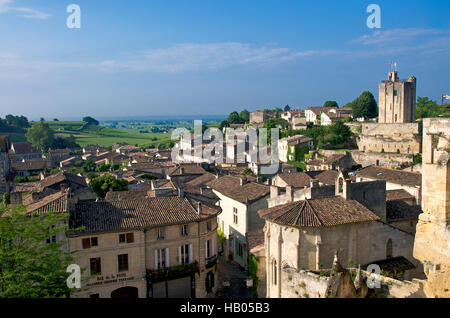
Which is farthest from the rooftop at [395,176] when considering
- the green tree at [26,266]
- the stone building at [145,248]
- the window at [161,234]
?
the green tree at [26,266]

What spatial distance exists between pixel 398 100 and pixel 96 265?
87361 mm

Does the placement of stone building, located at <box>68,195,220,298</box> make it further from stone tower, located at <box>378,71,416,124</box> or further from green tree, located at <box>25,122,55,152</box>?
green tree, located at <box>25,122,55,152</box>

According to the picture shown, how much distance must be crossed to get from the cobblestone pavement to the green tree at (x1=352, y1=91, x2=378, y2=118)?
90.3 metres

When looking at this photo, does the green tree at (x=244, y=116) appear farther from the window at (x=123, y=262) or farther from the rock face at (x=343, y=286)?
the rock face at (x=343, y=286)

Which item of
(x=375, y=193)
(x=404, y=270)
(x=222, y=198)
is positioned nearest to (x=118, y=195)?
(x=222, y=198)

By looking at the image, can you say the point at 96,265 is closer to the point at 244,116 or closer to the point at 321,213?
the point at 321,213

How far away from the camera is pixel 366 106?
112 m

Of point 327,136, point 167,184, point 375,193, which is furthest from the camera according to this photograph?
point 327,136

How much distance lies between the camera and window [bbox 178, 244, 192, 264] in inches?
1075

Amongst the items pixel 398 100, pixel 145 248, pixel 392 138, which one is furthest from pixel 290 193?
pixel 398 100

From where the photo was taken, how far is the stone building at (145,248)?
82.5 ft

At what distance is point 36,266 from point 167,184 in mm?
29919
